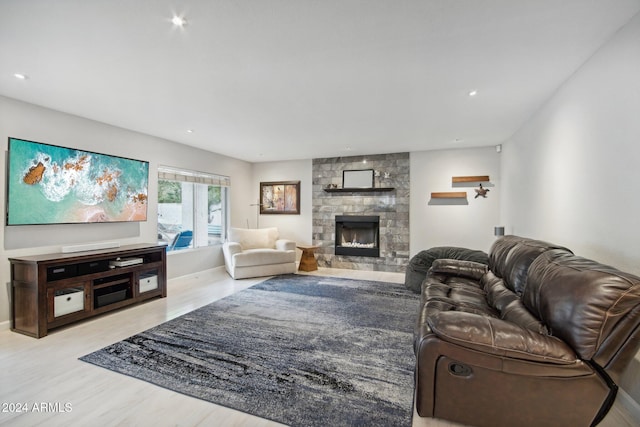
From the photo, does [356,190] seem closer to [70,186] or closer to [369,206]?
[369,206]

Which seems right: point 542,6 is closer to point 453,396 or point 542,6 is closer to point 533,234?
point 453,396

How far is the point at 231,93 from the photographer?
2887 millimetres

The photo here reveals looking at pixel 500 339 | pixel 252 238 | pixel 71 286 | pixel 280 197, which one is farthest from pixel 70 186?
pixel 500 339

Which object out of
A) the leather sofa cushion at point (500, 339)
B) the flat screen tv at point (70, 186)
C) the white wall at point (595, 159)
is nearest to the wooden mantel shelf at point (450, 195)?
the white wall at point (595, 159)

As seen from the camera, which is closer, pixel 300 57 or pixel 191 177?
pixel 300 57

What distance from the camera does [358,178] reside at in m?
6.09

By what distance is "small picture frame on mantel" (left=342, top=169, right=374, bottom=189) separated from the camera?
5984 millimetres

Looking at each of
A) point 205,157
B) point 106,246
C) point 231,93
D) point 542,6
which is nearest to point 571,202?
point 542,6

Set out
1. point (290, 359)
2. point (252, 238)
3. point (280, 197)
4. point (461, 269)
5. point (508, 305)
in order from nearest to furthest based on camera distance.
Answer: point (508, 305) < point (290, 359) < point (461, 269) < point (252, 238) < point (280, 197)

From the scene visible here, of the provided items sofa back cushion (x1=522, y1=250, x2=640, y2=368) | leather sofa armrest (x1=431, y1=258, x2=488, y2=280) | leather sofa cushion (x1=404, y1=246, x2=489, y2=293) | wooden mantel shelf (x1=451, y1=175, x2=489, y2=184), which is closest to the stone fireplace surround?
wooden mantel shelf (x1=451, y1=175, x2=489, y2=184)

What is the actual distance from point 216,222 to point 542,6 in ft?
19.3

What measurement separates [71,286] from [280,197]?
433 centimetres

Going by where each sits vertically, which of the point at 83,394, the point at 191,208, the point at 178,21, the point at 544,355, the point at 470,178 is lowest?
the point at 83,394

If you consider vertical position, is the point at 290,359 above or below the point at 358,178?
below
